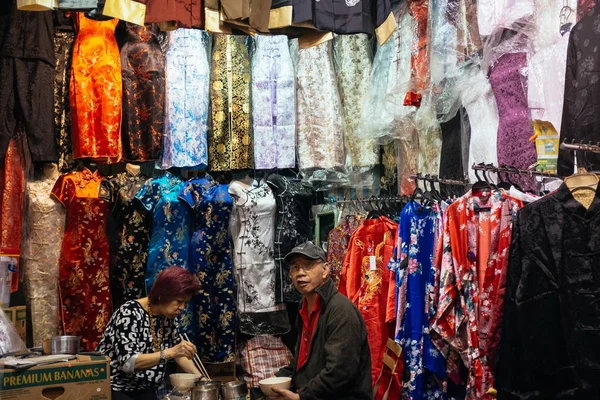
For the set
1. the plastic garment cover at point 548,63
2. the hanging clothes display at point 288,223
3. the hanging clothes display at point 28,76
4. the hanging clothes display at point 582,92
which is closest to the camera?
the hanging clothes display at point 582,92

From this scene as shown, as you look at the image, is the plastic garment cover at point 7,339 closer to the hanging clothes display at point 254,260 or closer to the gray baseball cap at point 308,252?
the gray baseball cap at point 308,252

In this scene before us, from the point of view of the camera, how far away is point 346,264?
4898 millimetres

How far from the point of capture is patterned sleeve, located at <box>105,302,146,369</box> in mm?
3838

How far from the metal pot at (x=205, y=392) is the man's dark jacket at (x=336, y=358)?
405 millimetres

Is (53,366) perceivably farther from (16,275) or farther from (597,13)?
(597,13)

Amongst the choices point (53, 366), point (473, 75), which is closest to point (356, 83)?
point (473, 75)

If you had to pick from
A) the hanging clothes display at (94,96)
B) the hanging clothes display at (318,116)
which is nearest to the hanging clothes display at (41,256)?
the hanging clothes display at (94,96)

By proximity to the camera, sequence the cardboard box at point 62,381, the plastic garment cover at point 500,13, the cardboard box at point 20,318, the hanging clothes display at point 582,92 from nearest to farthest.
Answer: the cardboard box at point 62,381, the hanging clothes display at point 582,92, the plastic garment cover at point 500,13, the cardboard box at point 20,318

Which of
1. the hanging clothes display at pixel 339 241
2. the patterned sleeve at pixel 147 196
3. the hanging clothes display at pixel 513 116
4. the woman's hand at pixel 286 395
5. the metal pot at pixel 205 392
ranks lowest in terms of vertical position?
the woman's hand at pixel 286 395

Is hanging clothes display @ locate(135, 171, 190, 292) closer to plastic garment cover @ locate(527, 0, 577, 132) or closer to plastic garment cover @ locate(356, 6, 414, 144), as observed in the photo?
plastic garment cover @ locate(356, 6, 414, 144)

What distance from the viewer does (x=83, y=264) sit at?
17.2ft

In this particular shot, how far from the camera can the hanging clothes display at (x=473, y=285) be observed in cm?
354

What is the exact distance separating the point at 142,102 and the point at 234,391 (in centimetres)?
282

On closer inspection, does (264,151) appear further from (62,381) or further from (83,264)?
(62,381)
